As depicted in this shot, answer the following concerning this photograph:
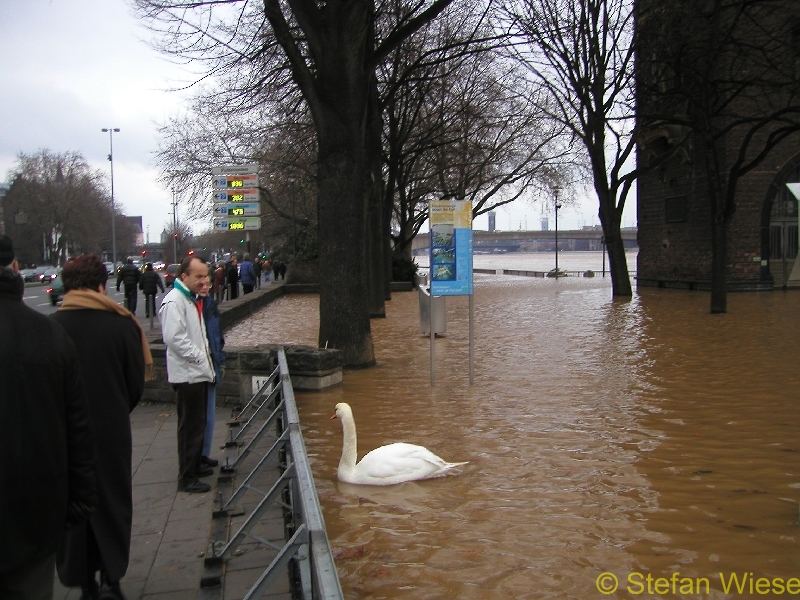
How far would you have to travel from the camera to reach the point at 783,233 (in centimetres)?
2875

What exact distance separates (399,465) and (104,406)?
2.56 m

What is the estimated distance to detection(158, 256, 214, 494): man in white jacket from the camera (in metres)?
6.02

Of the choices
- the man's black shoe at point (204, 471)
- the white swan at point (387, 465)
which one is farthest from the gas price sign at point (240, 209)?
the white swan at point (387, 465)

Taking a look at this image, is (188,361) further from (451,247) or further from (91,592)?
(451,247)

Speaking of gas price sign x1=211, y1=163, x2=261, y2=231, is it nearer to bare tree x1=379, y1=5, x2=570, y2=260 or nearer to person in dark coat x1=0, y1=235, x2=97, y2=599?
bare tree x1=379, y1=5, x2=570, y2=260

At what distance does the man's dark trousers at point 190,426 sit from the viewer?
20.0 ft

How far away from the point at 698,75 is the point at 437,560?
59.7 feet

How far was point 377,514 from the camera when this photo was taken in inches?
222

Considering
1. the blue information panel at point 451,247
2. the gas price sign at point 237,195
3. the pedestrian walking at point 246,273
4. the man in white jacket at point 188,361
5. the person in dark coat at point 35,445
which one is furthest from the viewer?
the pedestrian walking at point 246,273

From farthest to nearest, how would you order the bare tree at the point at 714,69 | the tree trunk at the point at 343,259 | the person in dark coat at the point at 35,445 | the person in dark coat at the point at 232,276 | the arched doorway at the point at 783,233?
the person in dark coat at the point at 232,276 → the arched doorway at the point at 783,233 → the bare tree at the point at 714,69 → the tree trunk at the point at 343,259 → the person in dark coat at the point at 35,445

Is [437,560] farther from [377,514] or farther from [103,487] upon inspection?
[103,487]

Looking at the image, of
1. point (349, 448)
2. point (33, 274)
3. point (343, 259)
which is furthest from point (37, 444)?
point (33, 274)

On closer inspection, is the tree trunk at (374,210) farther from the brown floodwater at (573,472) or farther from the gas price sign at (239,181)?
the brown floodwater at (573,472)

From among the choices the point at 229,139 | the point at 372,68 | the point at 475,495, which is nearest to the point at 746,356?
the point at 372,68
